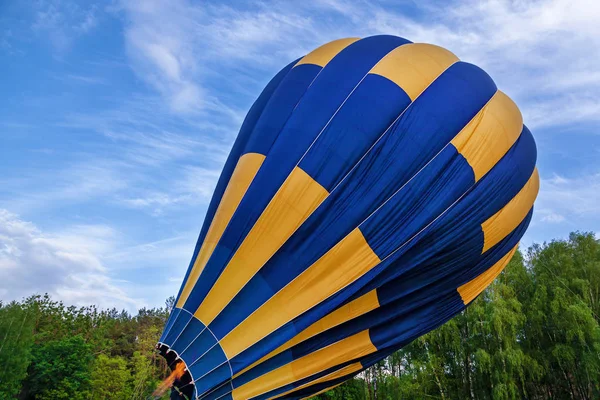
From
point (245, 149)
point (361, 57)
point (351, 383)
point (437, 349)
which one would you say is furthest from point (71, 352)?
point (361, 57)

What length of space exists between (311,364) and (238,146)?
11.1 feet

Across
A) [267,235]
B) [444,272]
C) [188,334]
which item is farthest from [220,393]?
[444,272]

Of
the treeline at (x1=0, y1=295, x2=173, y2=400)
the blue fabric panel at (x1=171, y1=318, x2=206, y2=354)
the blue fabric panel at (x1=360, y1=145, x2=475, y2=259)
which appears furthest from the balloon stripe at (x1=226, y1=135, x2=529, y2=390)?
the treeline at (x1=0, y1=295, x2=173, y2=400)

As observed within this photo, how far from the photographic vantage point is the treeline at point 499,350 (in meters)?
16.6

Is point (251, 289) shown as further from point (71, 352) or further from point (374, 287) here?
point (71, 352)

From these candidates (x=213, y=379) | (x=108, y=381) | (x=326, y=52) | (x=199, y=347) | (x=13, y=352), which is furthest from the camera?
(x=108, y=381)

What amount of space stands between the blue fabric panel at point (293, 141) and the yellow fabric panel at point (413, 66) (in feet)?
0.62

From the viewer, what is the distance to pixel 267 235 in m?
4.93

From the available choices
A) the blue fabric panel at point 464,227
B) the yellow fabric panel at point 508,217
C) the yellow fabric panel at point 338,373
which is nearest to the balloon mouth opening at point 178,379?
the yellow fabric panel at point 338,373

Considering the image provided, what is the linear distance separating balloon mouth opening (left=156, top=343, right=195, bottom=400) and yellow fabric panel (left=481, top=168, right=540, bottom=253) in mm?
4186

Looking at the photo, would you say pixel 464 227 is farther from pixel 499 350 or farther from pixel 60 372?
pixel 60 372

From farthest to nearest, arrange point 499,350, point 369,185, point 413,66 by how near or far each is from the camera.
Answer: point 499,350
point 413,66
point 369,185

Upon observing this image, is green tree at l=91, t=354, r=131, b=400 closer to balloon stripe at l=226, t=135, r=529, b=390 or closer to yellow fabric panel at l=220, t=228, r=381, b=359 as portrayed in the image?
yellow fabric panel at l=220, t=228, r=381, b=359

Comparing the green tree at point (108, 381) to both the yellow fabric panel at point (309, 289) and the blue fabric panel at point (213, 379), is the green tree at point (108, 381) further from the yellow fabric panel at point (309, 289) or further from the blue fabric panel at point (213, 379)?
the yellow fabric panel at point (309, 289)
